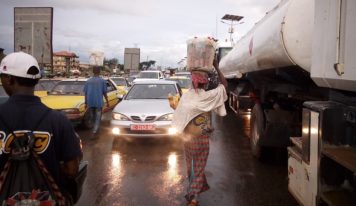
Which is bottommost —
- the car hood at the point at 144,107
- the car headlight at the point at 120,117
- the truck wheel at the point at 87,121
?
the truck wheel at the point at 87,121

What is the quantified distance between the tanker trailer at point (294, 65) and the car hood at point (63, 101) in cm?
419

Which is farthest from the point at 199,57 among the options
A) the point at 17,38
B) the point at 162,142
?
the point at 17,38

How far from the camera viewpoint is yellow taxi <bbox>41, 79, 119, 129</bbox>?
9.29 meters

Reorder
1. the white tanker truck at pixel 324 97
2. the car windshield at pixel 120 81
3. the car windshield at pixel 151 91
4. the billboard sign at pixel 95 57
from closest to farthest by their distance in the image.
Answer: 1. the white tanker truck at pixel 324 97
2. the car windshield at pixel 151 91
3. the car windshield at pixel 120 81
4. the billboard sign at pixel 95 57

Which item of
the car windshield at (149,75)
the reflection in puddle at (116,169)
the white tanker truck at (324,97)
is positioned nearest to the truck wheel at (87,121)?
the reflection in puddle at (116,169)

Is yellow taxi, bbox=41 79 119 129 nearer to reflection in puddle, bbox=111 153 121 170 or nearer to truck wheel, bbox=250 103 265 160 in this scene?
reflection in puddle, bbox=111 153 121 170

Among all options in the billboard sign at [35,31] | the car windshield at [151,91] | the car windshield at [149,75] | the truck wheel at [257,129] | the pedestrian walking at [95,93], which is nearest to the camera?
the truck wheel at [257,129]

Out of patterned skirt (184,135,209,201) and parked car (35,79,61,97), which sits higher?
parked car (35,79,61,97)

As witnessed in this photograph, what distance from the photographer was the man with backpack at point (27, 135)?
2.05 metres

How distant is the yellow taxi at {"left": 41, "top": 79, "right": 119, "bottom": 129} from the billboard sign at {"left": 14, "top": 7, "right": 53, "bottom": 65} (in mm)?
4610

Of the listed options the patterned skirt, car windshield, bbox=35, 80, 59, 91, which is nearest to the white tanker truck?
the patterned skirt

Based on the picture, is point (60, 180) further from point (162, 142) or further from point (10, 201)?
point (162, 142)

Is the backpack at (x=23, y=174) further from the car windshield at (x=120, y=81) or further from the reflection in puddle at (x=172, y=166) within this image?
the car windshield at (x=120, y=81)

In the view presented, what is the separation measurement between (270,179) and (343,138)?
3037 mm
